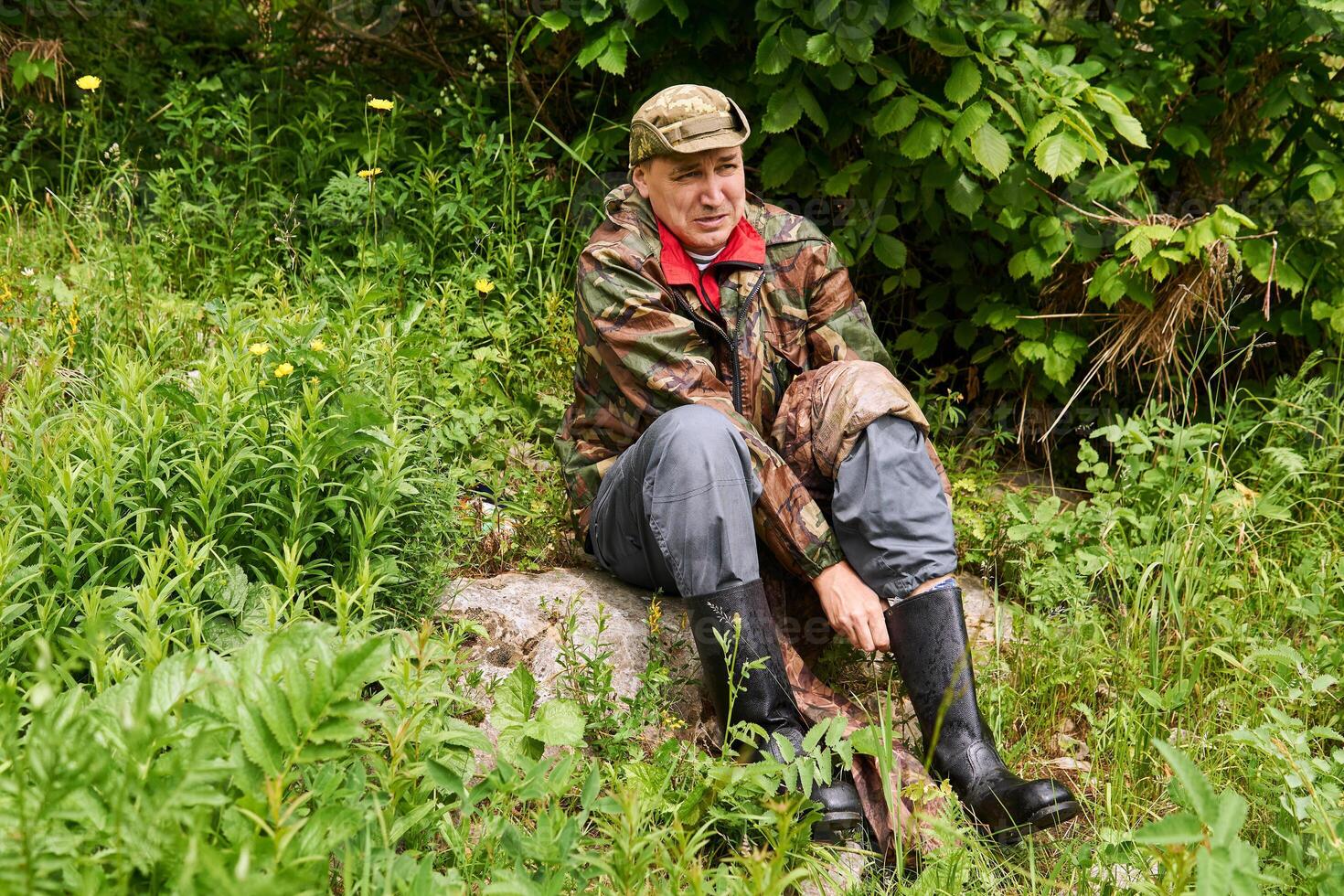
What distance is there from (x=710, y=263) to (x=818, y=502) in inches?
27.2

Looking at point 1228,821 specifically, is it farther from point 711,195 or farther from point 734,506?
point 711,195

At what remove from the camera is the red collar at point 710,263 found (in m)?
3.11

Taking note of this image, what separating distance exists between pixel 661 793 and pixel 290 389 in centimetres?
133

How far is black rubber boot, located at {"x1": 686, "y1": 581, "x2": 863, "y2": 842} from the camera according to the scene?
8.63 feet

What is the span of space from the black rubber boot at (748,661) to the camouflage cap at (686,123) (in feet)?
3.72

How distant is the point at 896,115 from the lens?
3611 mm

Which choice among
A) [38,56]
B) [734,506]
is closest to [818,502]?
[734,506]

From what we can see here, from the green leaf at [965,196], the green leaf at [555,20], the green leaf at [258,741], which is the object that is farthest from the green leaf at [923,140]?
the green leaf at [258,741]

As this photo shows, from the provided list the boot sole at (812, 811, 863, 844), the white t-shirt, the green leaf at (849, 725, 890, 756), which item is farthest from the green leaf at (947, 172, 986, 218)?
the boot sole at (812, 811, 863, 844)

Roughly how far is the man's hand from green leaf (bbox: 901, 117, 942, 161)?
139 centimetres

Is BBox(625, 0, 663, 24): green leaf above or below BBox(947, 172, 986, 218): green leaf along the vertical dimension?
above

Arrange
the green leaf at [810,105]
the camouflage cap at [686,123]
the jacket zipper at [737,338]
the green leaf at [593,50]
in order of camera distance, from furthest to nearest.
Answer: the green leaf at [593,50] → the green leaf at [810,105] → the jacket zipper at [737,338] → the camouflage cap at [686,123]

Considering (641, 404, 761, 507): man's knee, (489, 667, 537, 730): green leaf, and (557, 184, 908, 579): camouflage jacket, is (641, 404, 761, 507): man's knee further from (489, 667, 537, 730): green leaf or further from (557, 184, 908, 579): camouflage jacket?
(489, 667, 537, 730): green leaf

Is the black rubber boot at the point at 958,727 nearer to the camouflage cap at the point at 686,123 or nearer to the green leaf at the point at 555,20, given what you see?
the camouflage cap at the point at 686,123
